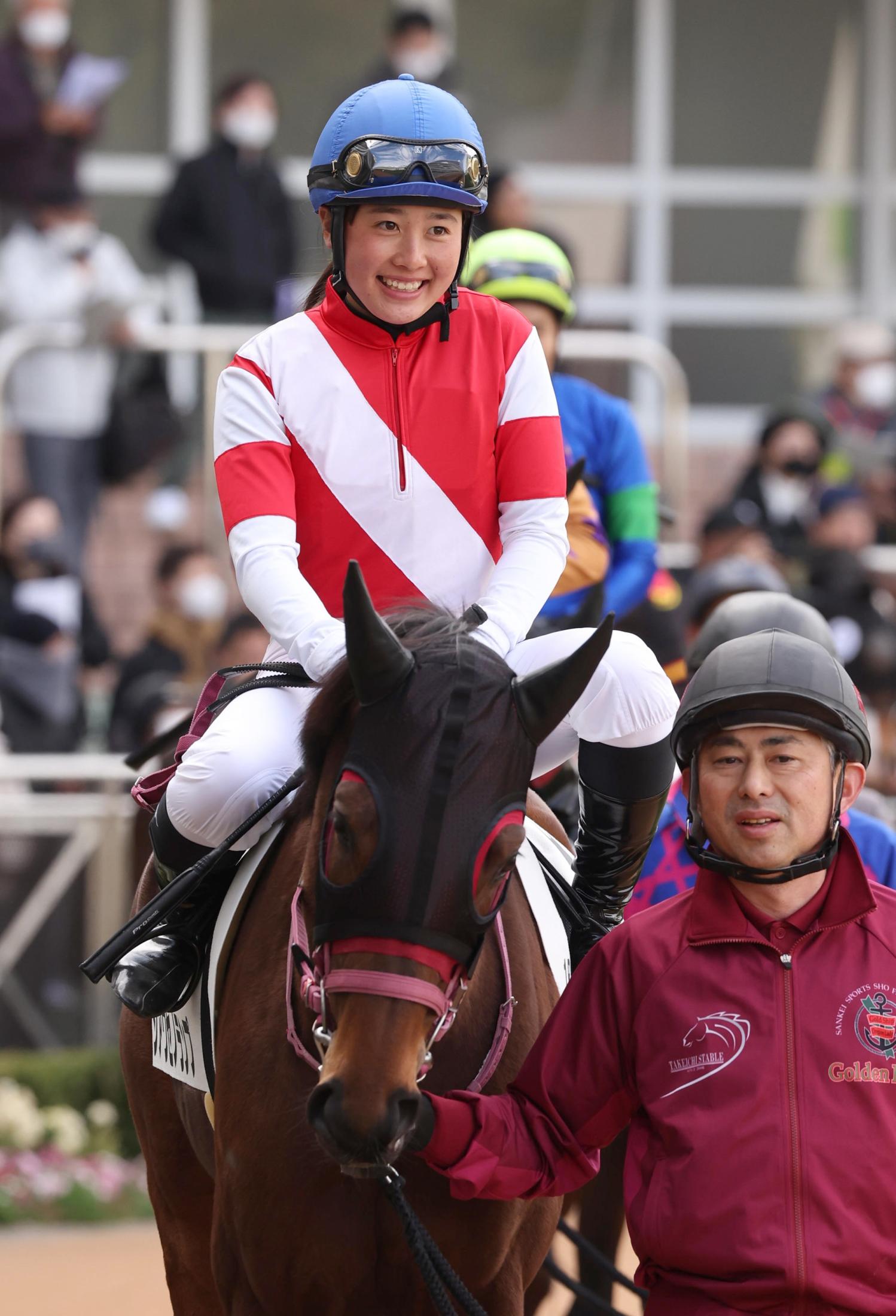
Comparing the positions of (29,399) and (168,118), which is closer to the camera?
(29,399)

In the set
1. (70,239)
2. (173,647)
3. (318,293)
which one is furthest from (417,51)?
(318,293)

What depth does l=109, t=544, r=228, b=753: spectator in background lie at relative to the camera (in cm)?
866

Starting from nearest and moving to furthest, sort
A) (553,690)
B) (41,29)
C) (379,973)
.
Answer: (379,973), (553,690), (41,29)

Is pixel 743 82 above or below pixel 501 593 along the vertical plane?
above

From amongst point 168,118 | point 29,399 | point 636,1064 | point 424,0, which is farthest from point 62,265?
point 636,1064

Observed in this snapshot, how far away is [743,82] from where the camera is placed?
46.1ft

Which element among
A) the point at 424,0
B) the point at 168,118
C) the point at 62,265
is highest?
the point at 424,0

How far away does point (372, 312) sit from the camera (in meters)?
3.67

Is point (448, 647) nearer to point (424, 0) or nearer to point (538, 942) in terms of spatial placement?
point (538, 942)

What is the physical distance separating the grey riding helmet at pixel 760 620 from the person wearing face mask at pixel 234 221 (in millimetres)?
5182

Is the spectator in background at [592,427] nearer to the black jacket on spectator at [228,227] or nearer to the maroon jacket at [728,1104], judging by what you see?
the maroon jacket at [728,1104]

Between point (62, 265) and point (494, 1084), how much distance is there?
7.46 metres

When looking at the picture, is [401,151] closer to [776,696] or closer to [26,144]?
[776,696]

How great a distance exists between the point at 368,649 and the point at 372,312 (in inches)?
35.8
